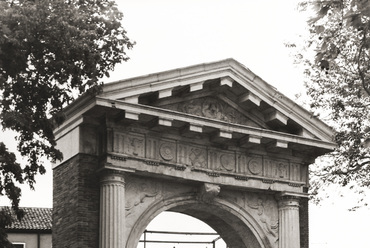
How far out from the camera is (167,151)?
21344 millimetres

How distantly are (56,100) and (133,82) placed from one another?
2.47 meters

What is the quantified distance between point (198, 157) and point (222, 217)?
6.56 ft

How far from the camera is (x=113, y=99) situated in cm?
1988

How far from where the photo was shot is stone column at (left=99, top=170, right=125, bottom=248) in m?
20.1

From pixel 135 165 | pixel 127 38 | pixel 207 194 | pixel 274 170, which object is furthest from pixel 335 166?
pixel 127 38

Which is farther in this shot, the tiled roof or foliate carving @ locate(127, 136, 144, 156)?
the tiled roof

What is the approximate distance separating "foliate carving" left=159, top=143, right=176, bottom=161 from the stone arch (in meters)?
1.02

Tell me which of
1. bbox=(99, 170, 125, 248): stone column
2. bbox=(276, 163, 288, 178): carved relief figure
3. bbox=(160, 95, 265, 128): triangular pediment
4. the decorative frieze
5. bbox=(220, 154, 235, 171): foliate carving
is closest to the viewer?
bbox=(99, 170, 125, 248): stone column

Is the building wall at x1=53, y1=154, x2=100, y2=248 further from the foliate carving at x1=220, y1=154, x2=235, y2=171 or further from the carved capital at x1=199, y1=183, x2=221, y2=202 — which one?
the foliate carving at x1=220, y1=154, x2=235, y2=171

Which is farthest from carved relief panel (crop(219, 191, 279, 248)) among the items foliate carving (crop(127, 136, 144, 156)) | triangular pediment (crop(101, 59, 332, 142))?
foliate carving (crop(127, 136, 144, 156))

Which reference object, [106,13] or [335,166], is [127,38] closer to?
[106,13]

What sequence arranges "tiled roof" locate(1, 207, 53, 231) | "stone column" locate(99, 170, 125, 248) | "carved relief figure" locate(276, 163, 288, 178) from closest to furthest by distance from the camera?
"stone column" locate(99, 170, 125, 248) → "carved relief figure" locate(276, 163, 288, 178) → "tiled roof" locate(1, 207, 53, 231)

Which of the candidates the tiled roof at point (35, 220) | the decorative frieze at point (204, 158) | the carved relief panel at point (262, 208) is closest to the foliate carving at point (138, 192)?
the decorative frieze at point (204, 158)

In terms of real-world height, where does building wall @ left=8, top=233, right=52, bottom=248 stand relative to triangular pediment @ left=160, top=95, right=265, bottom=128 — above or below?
below
